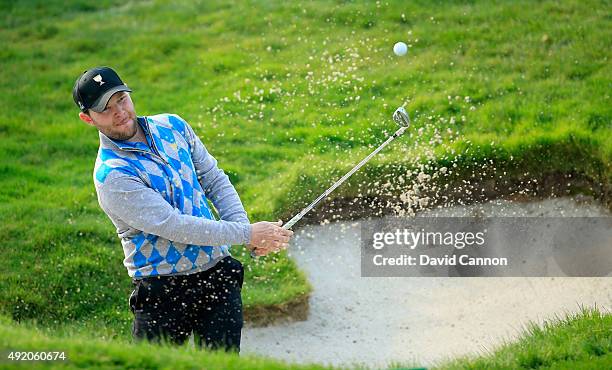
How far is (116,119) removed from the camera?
604cm

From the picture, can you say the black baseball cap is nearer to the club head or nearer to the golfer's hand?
the golfer's hand

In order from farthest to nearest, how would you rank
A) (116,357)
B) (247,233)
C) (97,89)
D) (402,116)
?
(402,116)
(247,233)
(97,89)
(116,357)

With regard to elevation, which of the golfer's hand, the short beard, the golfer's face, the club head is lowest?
the golfer's hand

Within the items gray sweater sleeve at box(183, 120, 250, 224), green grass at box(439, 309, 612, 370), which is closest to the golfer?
gray sweater sleeve at box(183, 120, 250, 224)

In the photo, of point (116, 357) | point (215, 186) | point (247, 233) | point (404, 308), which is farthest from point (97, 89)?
point (404, 308)

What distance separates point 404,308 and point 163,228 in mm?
3710

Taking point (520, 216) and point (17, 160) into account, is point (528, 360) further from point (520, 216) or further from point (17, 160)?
point (17, 160)

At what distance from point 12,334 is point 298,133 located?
5.84m

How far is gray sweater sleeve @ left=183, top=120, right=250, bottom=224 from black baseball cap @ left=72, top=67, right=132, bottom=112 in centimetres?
66

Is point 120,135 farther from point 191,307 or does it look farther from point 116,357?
point 116,357

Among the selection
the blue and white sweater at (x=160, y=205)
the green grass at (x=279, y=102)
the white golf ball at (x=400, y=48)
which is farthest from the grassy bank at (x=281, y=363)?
the white golf ball at (x=400, y=48)

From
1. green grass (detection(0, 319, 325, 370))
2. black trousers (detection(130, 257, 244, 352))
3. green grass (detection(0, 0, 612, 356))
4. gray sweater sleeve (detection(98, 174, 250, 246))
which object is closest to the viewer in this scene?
green grass (detection(0, 319, 325, 370))

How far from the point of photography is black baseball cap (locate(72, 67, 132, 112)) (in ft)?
19.7

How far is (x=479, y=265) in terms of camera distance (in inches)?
371
